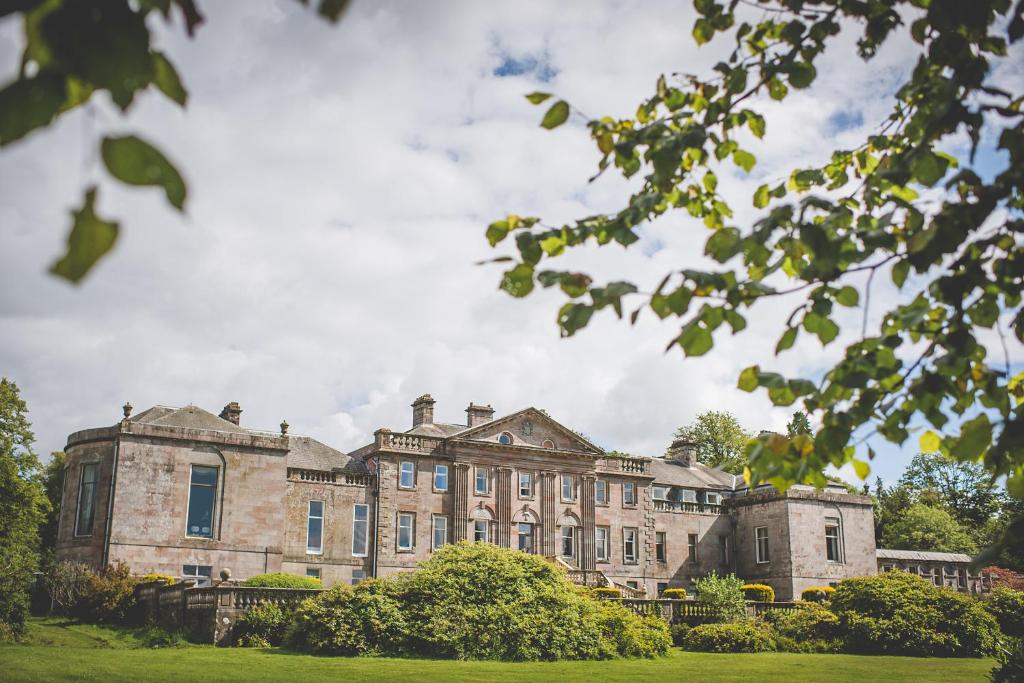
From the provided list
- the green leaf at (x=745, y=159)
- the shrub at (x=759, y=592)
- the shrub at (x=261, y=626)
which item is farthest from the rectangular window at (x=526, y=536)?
the green leaf at (x=745, y=159)

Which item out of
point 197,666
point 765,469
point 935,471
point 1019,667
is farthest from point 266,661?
point 935,471

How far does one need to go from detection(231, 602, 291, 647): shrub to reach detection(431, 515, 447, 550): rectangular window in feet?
60.4

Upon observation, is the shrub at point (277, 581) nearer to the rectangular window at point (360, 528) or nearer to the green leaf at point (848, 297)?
the rectangular window at point (360, 528)

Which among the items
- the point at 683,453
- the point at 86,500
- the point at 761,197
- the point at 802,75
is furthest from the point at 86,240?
the point at 683,453

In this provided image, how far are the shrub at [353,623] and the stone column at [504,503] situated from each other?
2165 centimetres

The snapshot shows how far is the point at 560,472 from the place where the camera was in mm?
46781

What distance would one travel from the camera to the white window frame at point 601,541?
47250mm

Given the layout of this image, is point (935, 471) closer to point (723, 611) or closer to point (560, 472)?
point (560, 472)

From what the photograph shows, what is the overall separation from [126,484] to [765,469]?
35100 millimetres

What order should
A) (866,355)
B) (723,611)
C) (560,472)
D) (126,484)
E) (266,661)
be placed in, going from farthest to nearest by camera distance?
1. (560,472)
2. (126,484)
3. (723,611)
4. (266,661)
5. (866,355)

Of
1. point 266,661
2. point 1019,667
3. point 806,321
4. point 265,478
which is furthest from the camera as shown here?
point 265,478

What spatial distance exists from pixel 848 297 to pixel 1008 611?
111 ft

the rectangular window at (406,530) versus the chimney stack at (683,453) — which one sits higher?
the chimney stack at (683,453)

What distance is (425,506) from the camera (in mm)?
42875
